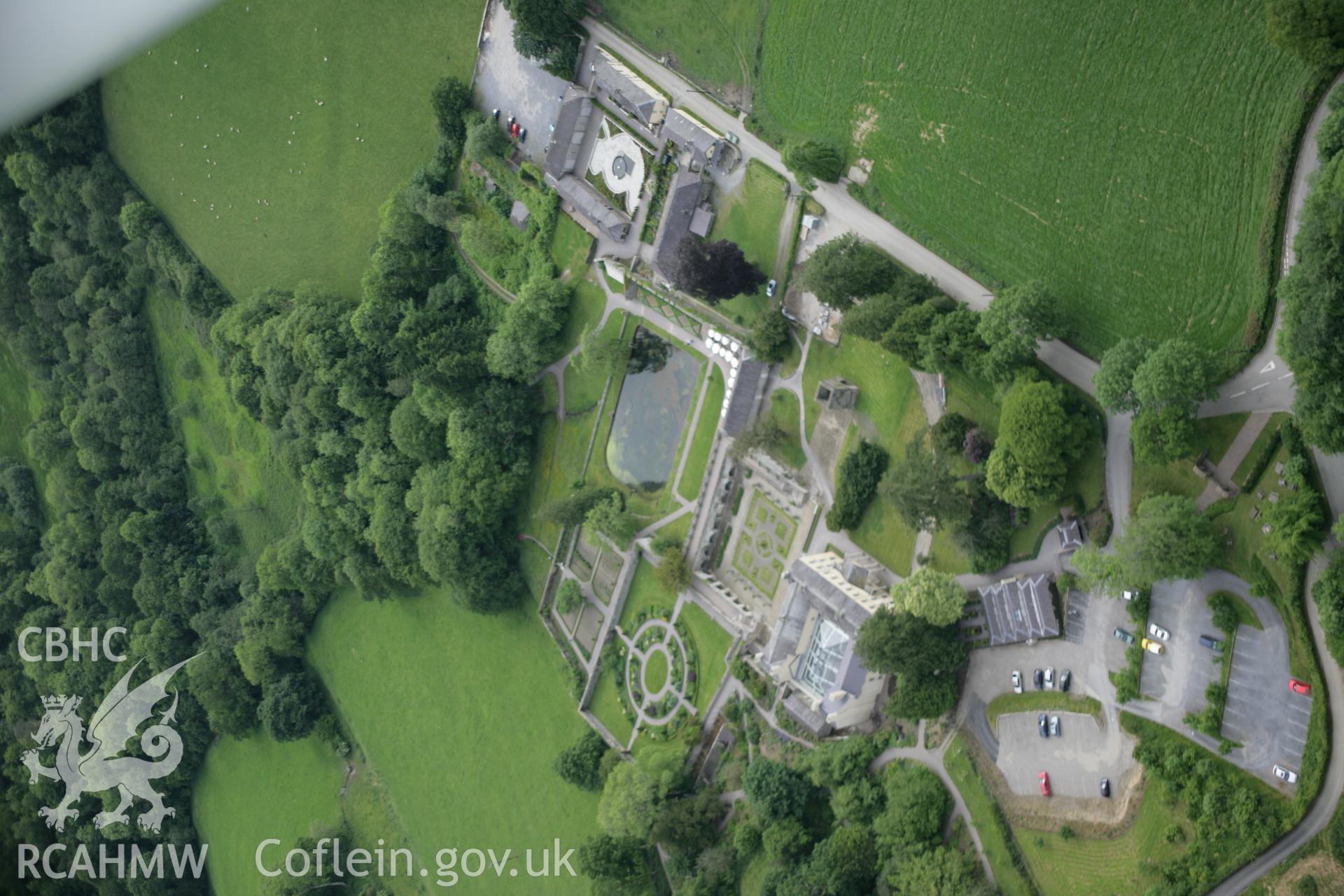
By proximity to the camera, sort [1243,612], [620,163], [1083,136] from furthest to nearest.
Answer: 1. [620,163]
2. [1083,136]
3. [1243,612]

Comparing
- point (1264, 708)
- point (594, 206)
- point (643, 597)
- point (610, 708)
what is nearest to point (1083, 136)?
point (1264, 708)

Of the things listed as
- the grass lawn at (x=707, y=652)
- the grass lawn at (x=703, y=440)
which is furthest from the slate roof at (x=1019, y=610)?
the grass lawn at (x=703, y=440)

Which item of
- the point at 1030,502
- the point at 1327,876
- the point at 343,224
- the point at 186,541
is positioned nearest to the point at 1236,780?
the point at 1327,876

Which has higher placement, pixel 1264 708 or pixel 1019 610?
pixel 1264 708

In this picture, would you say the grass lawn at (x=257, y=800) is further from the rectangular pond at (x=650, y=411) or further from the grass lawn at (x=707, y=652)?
the rectangular pond at (x=650, y=411)

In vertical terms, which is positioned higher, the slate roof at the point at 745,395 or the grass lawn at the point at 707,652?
the slate roof at the point at 745,395

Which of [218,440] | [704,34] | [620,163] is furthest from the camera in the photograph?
[218,440]

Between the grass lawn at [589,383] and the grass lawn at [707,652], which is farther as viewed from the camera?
the grass lawn at [589,383]

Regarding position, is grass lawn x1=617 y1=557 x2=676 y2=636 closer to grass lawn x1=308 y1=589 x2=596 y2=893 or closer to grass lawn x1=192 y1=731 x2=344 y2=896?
grass lawn x1=308 y1=589 x2=596 y2=893

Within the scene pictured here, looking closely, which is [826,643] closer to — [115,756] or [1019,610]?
[1019,610]
